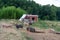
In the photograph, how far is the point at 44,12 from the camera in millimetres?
20266

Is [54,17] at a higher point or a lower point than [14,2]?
lower

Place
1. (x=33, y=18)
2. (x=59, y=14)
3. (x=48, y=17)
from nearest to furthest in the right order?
(x=33, y=18) < (x=48, y=17) < (x=59, y=14)

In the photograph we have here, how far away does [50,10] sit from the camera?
20.8 metres

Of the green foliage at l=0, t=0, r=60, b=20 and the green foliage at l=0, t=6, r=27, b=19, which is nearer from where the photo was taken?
the green foliage at l=0, t=6, r=27, b=19

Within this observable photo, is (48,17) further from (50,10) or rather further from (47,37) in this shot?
(47,37)

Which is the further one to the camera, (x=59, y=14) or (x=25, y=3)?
(x=25, y=3)

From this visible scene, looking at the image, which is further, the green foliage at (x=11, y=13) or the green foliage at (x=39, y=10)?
the green foliage at (x=39, y=10)

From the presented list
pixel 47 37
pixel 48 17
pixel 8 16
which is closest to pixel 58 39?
pixel 47 37

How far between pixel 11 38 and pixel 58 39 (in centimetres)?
192

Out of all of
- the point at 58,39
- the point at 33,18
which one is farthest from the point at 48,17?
the point at 58,39

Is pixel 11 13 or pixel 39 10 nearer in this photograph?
pixel 11 13

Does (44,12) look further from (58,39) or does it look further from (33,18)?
(58,39)

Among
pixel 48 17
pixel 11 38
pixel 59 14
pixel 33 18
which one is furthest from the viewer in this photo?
pixel 59 14

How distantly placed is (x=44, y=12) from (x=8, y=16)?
458 cm
